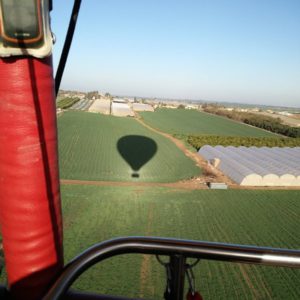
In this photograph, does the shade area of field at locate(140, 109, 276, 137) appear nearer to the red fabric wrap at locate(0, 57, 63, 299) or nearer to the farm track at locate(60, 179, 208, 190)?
the farm track at locate(60, 179, 208, 190)

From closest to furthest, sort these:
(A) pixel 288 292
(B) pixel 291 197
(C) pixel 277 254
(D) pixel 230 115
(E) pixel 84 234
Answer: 1. (C) pixel 277 254
2. (A) pixel 288 292
3. (E) pixel 84 234
4. (B) pixel 291 197
5. (D) pixel 230 115

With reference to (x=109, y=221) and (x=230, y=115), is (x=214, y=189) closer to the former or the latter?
(x=109, y=221)

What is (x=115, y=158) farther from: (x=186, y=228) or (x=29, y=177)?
(x=29, y=177)

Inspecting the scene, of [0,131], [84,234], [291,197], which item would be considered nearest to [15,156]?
[0,131]

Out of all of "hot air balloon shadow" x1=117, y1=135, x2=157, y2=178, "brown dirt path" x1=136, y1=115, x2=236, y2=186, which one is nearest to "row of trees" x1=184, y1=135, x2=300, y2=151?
"brown dirt path" x1=136, y1=115, x2=236, y2=186

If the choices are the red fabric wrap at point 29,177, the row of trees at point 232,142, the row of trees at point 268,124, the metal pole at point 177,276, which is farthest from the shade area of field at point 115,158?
the row of trees at point 268,124

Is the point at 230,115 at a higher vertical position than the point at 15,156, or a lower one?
lower

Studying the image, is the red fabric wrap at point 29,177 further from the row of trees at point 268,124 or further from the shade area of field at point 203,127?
the row of trees at point 268,124
